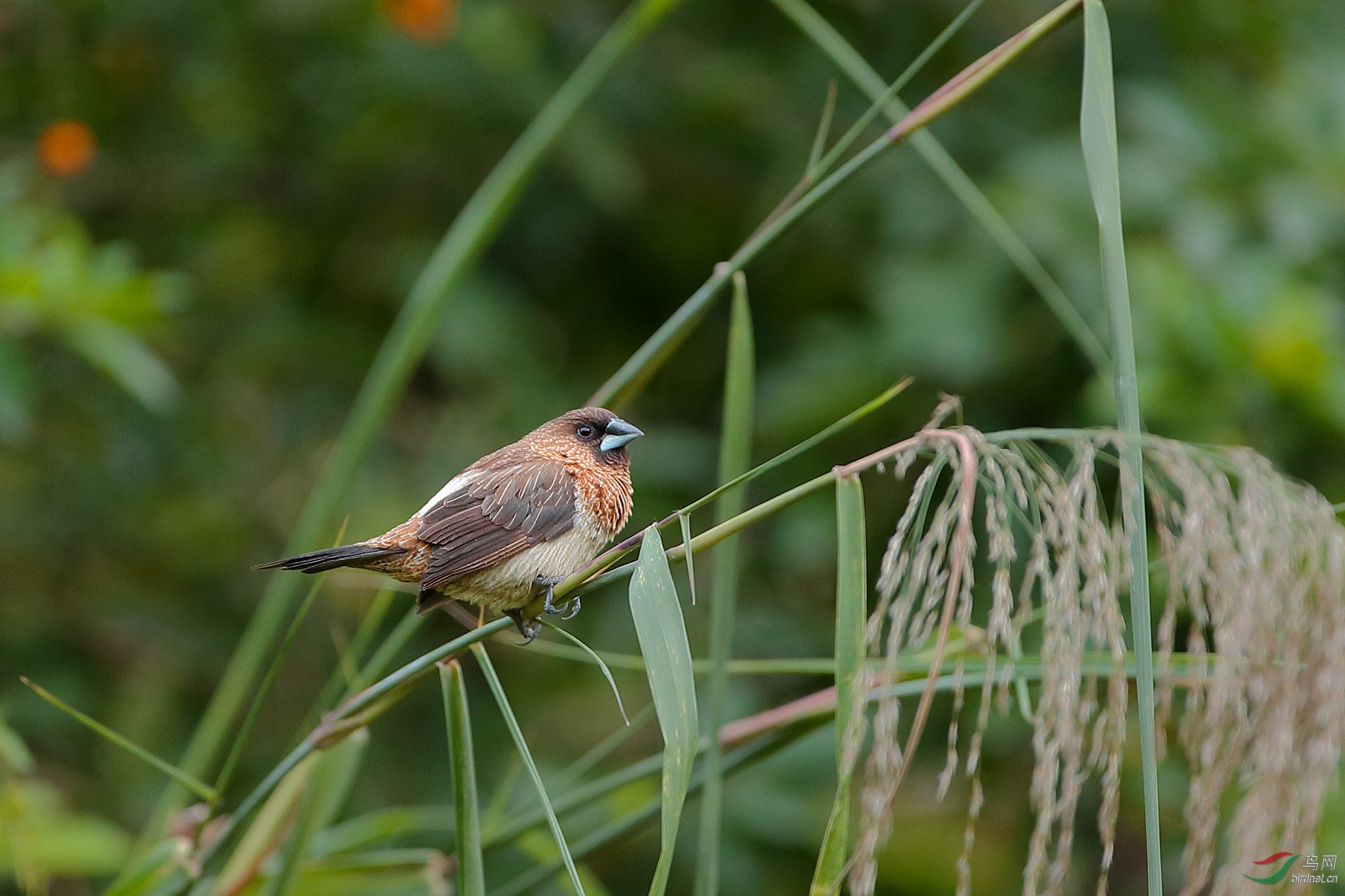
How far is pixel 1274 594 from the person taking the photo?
1449 mm

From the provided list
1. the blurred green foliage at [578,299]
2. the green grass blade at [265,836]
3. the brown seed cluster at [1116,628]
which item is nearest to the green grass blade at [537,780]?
the brown seed cluster at [1116,628]

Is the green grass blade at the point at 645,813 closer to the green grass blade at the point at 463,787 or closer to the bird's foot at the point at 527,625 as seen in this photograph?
the bird's foot at the point at 527,625

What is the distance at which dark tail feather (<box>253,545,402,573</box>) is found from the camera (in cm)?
125

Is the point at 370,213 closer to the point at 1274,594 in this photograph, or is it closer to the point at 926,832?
the point at 926,832

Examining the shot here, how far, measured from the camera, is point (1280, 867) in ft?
5.56

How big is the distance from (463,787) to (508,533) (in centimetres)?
33

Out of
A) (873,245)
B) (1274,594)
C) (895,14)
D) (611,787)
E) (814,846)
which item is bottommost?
(814,846)

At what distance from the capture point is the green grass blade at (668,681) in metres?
1.03

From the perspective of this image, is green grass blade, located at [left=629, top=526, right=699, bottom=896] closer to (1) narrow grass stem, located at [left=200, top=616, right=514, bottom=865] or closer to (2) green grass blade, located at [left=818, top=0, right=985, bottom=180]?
(1) narrow grass stem, located at [left=200, top=616, right=514, bottom=865]

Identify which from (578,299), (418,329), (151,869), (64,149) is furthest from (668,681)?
(578,299)

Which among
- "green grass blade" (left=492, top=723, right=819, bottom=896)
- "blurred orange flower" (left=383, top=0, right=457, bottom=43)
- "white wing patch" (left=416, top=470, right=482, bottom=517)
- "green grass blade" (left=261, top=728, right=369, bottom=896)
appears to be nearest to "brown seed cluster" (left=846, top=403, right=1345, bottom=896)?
"green grass blade" (left=492, top=723, right=819, bottom=896)

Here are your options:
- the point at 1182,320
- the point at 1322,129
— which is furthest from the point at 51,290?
the point at 1322,129

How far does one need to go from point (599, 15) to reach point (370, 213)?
3.70ft

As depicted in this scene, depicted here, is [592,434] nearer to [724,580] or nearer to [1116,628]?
[724,580]
